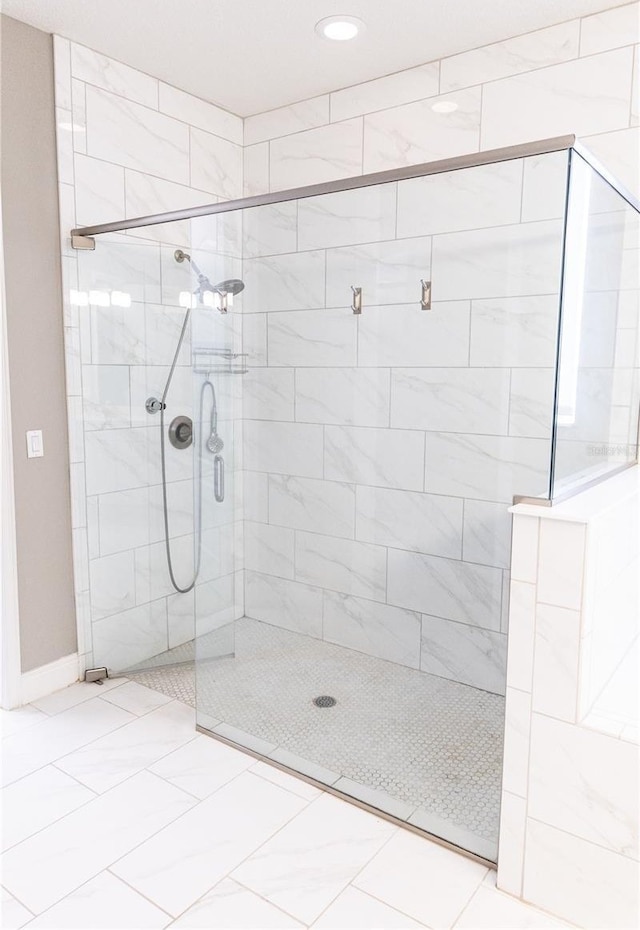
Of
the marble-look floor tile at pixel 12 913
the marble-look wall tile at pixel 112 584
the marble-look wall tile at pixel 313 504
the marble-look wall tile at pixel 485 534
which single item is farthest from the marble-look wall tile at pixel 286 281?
the marble-look floor tile at pixel 12 913

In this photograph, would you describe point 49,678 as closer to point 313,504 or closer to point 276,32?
point 313,504

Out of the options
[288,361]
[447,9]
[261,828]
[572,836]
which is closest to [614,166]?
[447,9]

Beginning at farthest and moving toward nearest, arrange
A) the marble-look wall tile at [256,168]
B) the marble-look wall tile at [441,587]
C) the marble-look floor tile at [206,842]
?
the marble-look wall tile at [256,168] < the marble-look wall tile at [441,587] < the marble-look floor tile at [206,842]

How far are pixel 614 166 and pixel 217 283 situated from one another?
1.39 metres

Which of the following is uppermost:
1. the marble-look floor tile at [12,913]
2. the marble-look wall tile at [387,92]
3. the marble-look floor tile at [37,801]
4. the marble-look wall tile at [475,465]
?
the marble-look wall tile at [387,92]

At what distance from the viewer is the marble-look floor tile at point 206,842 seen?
1.68 m

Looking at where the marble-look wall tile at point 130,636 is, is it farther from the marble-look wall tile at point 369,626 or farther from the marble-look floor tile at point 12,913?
the marble-look floor tile at point 12,913

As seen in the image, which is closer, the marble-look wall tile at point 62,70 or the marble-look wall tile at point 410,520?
the marble-look wall tile at point 410,520

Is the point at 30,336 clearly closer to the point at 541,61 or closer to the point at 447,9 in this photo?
the point at 447,9

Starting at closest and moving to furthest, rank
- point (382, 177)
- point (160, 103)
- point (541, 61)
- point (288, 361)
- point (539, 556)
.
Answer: point (539, 556) < point (382, 177) < point (288, 361) < point (541, 61) < point (160, 103)

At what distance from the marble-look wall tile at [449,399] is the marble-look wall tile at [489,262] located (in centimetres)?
25

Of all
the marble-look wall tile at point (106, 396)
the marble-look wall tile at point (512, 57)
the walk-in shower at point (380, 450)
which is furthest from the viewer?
the marble-look wall tile at point (106, 396)

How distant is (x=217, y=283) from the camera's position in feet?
7.28

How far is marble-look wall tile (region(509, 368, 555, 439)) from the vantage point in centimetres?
174
